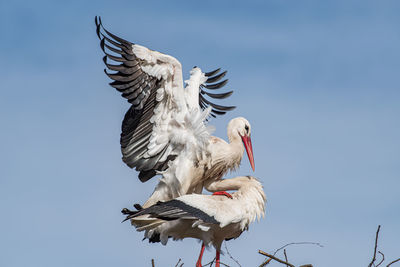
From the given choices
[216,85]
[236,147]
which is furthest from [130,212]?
[216,85]

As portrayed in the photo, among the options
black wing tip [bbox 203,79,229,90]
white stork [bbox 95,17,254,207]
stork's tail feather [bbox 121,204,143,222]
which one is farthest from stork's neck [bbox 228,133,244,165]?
black wing tip [bbox 203,79,229,90]

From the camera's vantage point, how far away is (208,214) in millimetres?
5977

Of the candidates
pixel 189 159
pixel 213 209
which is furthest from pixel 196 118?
pixel 213 209

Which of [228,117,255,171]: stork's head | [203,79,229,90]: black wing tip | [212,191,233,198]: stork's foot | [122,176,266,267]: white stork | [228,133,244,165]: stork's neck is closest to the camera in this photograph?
[122,176,266,267]: white stork

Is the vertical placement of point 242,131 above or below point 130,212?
above

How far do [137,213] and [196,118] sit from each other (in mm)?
993

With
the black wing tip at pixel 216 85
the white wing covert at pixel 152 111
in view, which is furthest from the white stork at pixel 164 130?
the black wing tip at pixel 216 85

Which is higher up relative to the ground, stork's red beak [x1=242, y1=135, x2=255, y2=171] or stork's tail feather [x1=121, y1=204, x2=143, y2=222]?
stork's red beak [x1=242, y1=135, x2=255, y2=171]

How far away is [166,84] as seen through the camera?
655 cm

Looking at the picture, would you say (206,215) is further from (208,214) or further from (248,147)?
(248,147)

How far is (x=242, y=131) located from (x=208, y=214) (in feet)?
3.87

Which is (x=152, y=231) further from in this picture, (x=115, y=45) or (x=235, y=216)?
(x=115, y=45)

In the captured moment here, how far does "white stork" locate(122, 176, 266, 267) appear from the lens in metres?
5.96

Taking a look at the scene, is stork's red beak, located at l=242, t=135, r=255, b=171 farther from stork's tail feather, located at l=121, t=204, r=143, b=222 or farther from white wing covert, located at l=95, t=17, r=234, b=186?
stork's tail feather, located at l=121, t=204, r=143, b=222
